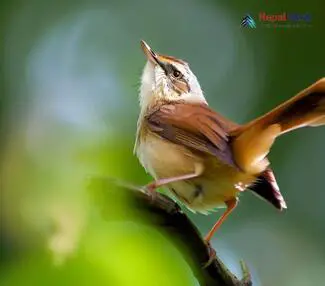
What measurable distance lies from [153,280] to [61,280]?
119mm

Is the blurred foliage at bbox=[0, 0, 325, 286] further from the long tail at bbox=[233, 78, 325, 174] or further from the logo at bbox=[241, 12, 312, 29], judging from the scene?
the long tail at bbox=[233, 78, 325, 174]

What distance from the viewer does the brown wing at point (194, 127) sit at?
34.4 inches

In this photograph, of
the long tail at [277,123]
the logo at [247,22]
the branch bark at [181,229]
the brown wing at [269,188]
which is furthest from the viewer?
the logo at [247,22]

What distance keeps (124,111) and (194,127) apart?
179 millimetres

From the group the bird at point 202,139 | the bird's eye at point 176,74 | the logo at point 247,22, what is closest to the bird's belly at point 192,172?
the bird at point 202,139

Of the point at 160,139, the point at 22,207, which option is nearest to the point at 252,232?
the point at 160,139

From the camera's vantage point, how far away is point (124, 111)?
3.42 ft

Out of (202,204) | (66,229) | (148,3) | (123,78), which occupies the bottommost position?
(66,229)

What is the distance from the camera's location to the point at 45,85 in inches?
41.2

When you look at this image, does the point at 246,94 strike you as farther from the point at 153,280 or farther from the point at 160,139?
the point at 153,280

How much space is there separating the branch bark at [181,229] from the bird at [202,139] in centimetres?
10

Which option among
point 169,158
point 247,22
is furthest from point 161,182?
point 247,22

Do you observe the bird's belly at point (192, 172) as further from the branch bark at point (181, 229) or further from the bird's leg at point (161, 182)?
the branch bark at point (181, 229)

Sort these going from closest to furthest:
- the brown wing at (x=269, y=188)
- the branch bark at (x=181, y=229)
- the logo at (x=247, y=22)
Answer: the branch bark at (x=181, y=229)
the brown wing at (x=269, y=188)
the logo at (x=247, y=22)
